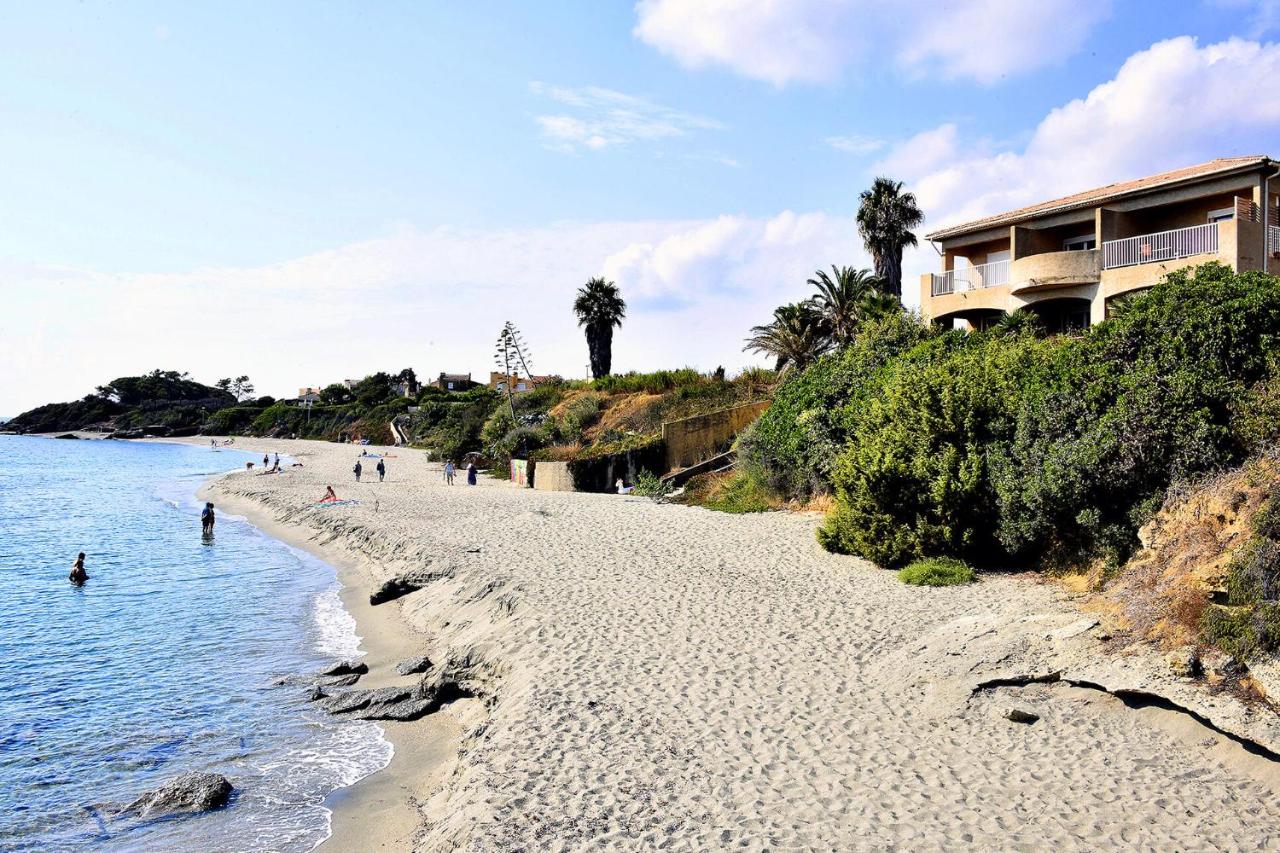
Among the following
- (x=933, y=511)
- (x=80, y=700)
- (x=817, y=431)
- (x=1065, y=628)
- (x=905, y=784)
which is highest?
Answer: (x=817, y=431)

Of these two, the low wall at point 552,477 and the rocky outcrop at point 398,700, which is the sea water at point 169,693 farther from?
the low wall at point 552,477

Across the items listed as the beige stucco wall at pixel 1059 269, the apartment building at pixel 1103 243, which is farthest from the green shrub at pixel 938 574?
the beige stucco wall at pixel 1059 269

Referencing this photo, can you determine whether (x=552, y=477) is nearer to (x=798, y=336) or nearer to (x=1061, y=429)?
(x=798, y=336)

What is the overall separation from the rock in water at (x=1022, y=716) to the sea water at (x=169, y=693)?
7072 millimetres

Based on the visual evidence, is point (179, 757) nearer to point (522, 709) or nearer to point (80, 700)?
point (80, 700)

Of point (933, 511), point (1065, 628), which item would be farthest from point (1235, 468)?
point (933, 511)

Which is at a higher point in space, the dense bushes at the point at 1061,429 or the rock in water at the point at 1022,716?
the dense bushes at the point at 1061,429

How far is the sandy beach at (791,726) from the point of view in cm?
696

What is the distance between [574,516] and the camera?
2367 centimetres

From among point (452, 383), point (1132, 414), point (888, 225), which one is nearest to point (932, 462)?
point (1132, 414)

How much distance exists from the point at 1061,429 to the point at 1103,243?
14.9 m

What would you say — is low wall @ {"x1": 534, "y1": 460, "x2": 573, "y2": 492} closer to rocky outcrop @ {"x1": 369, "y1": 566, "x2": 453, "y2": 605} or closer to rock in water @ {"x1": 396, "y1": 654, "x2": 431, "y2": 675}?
rocky outcrop @ {"x1": 369, "y1": 566, "x2": 453, "y2": 605}

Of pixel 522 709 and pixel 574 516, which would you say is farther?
pixel 574 516

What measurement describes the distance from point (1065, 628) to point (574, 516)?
1528 cm
